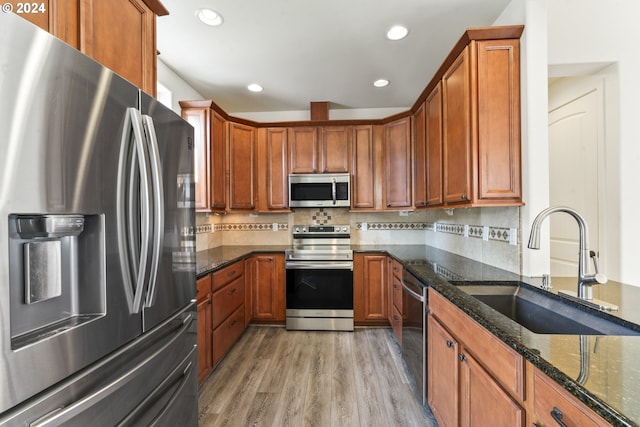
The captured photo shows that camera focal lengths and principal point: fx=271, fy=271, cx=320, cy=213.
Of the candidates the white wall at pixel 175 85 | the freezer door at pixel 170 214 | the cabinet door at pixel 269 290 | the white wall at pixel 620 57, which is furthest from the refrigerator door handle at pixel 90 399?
the white wall at pixel 620 57

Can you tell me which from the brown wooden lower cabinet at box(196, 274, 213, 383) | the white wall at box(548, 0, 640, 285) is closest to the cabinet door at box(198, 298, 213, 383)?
the brown wooden lower cabinet at box(196, 274, 213, 383)

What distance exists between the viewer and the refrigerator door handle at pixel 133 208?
34.7 inches

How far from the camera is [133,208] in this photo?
0.93 m

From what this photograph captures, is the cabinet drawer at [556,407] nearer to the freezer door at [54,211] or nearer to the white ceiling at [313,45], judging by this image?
the freezer door at [54,211]

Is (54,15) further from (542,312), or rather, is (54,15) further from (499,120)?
(542,312)

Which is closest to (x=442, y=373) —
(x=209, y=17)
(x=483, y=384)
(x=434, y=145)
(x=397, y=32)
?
(x=483, y=384)

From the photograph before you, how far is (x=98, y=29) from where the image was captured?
1.07 meters

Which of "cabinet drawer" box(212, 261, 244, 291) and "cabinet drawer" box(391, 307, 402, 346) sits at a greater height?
"cabinet drawer" box(212, 261, 244, 291)

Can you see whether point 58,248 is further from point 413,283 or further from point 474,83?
point 474,83

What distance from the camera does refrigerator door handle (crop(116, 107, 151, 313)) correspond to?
2.89 feet

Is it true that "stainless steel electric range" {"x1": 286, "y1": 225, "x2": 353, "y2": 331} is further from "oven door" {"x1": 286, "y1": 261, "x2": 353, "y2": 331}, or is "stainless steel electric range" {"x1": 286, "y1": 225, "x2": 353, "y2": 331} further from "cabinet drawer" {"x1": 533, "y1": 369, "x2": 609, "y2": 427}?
"cabinet drawer" {"x1": 533, "y1": 369, "x2": 609, "y2": 427}

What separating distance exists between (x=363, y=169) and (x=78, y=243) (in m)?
2.87

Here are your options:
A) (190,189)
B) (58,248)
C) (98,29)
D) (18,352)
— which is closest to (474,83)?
(190,189)

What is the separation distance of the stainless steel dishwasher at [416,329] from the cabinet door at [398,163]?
3.68ft
